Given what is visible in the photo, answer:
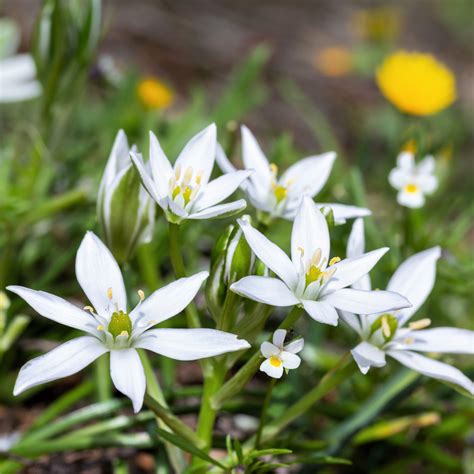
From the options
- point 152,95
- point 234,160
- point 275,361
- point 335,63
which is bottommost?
point 335,63

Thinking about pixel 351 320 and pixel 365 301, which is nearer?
pixel 365 301

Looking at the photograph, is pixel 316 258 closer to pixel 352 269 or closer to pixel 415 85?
pixel 352 269

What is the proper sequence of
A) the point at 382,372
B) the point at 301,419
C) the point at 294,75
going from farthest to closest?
1. the point at 294,75
2. the point at 382,372
3. the point at 301,419

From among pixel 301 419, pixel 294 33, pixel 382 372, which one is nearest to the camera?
pixel 301 419

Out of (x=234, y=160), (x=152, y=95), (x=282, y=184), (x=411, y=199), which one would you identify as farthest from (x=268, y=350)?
(x=152, y=95)

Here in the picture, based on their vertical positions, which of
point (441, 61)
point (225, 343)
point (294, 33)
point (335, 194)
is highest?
point (225, 343)

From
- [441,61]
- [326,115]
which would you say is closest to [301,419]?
[326,115]

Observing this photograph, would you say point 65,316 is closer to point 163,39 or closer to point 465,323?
point 465,323

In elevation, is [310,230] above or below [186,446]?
above
